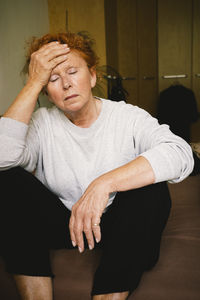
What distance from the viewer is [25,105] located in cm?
114

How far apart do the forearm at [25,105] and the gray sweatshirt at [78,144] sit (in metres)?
0.03

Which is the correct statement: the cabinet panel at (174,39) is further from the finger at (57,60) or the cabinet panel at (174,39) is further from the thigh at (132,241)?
the thigh at (132,241)

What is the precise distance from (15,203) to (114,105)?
616 millimetres

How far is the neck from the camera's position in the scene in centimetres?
127

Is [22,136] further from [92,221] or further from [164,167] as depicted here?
[164,167]

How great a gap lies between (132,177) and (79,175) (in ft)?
1.05

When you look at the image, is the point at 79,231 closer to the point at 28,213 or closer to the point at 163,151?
the point at 28,213

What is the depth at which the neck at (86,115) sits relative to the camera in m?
1.27

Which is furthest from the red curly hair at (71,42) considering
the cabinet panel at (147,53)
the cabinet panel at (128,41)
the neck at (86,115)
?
the cabinet panel at (147,53)

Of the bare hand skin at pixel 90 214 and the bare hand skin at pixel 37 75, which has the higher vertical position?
the bare hand skin at pixel 37 75

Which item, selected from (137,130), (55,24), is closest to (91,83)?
(137,130)

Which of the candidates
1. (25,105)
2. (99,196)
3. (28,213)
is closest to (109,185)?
(99,196)

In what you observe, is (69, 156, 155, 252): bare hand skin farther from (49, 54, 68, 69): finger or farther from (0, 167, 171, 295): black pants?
(49, 54, 68, 69): finger

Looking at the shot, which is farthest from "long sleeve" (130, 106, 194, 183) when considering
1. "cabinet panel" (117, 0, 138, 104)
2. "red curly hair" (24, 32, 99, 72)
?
"cabinet panel" (117, 0, 138, 104)
